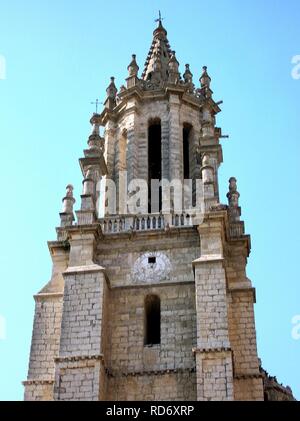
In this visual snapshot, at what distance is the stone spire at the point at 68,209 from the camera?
24.8 m

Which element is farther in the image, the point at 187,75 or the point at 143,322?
the point at 187,75

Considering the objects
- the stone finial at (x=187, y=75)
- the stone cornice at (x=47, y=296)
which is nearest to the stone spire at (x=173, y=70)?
the stone finial at (x=187, y=75)

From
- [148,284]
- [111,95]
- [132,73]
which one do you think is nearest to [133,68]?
[132,73]

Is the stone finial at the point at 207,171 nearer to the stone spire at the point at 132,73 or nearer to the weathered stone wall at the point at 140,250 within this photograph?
the weathered stone wall at the point at 140,250

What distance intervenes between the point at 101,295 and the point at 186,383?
304 centimetres

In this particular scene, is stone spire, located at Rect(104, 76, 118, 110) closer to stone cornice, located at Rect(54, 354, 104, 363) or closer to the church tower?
the church tower

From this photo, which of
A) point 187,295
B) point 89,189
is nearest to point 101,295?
point 187,295

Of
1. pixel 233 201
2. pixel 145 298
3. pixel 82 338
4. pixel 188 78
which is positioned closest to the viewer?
pixel 82 338

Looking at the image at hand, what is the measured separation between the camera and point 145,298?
22.5 meters

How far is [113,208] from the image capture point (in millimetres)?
25328

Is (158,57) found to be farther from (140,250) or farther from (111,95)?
(140,250)

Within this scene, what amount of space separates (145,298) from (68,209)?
4150 mm

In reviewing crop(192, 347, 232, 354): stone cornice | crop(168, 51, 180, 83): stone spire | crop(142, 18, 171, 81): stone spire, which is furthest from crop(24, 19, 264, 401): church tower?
crop(142, 18, 171, 81): stone spire
